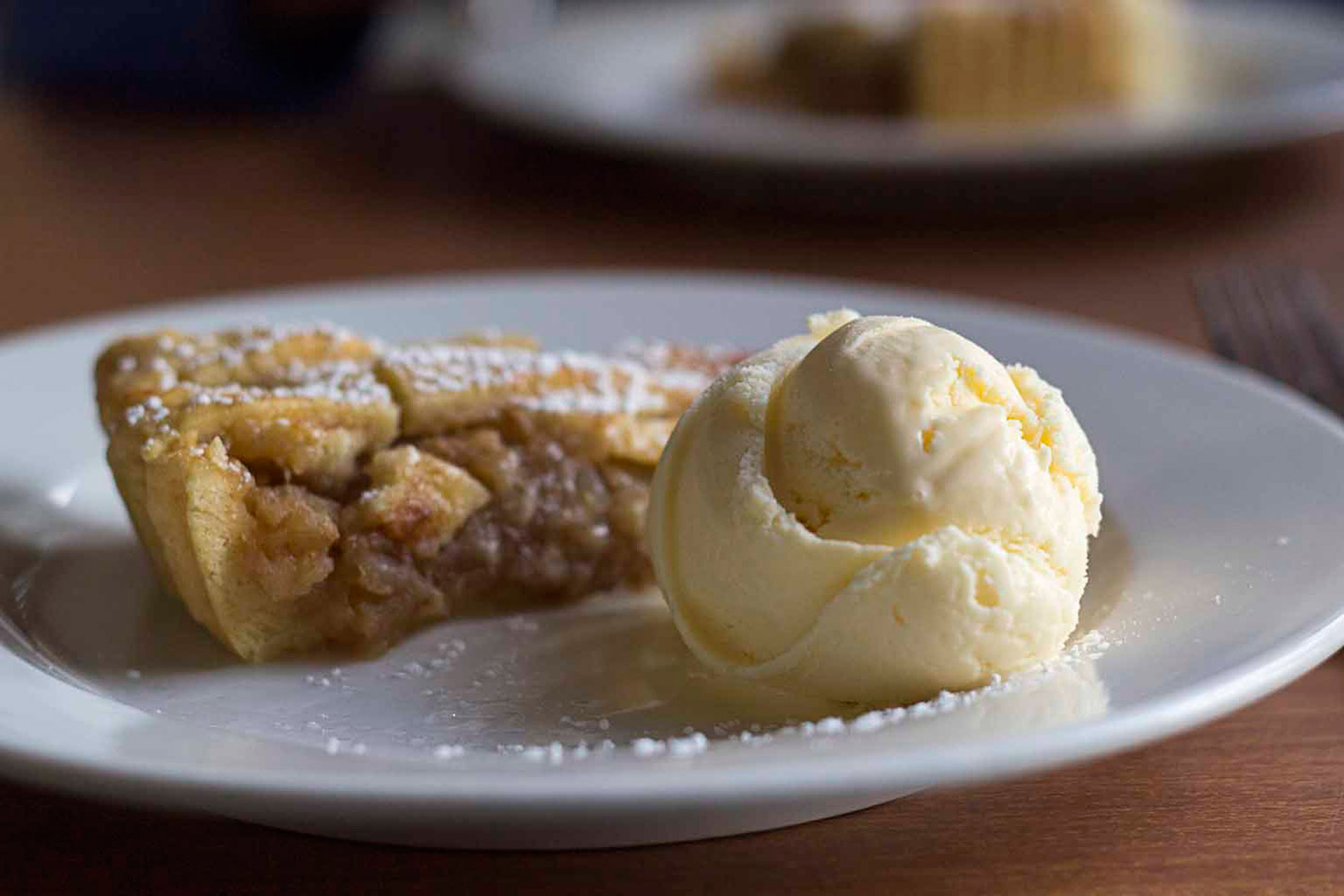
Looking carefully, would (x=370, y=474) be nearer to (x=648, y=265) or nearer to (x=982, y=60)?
(x=648, y=265)

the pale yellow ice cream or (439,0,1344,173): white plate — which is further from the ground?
the pale yellow ice cream

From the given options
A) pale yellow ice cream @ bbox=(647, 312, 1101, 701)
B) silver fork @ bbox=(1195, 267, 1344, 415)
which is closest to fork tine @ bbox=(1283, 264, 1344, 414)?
silver fork @ bbox=(1195, 267, 1344, 415)

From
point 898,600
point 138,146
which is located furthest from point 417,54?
point 898,600

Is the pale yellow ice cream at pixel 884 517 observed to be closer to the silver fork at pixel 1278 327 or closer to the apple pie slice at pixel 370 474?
the apple pie slice at pixel 370 474

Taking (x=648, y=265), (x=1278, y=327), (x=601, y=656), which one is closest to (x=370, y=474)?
(x=601, y=656)

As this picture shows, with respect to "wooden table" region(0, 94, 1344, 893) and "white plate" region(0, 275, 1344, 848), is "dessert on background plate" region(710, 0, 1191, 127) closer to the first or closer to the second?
"wooden table" region(0, 94, 1344, 893)
